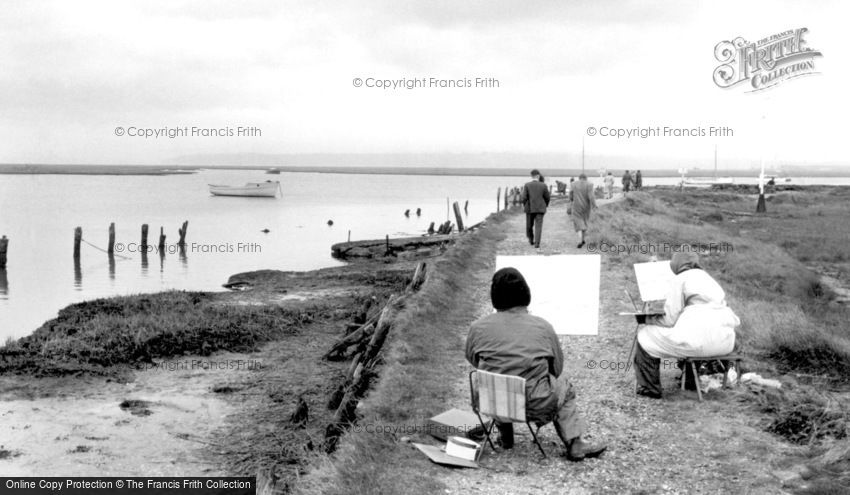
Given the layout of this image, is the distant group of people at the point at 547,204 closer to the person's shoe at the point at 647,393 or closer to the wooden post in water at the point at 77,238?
the person's shoe at the point at 647,393

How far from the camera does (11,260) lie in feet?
119

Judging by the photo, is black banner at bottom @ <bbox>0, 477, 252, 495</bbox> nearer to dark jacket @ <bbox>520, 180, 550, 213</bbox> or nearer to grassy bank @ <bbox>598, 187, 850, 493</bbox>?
grassy bank @ <bbox>598, 187, 850, 493</bbox>

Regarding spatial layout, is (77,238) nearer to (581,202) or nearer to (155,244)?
(155,244)

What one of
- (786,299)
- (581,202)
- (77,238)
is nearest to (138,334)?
(581,202)

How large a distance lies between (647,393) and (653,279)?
1134mm

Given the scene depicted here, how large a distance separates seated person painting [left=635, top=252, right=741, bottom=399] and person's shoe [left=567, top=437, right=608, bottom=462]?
156 cm

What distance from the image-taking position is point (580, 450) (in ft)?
20.2

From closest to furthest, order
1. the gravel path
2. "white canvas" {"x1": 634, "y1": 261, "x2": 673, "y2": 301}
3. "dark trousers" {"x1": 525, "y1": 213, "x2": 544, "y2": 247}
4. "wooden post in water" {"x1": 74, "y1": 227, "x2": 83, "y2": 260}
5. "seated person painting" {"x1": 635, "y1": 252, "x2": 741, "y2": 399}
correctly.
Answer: the gravel path
"seated person painting" {"x1": 635, "y1": 252, "x2": 741, "y2": 399}
"white canvas" {"x1": 634, "y1": 261, "x2": 673, "y2": 301}
"dark trousers" {"x1": 525, "y1": 213, "x2": 544, "y2": 247}
"wooden post in water" {"x1": 74, "y1": 227, "x2": 83, "y2": 260}

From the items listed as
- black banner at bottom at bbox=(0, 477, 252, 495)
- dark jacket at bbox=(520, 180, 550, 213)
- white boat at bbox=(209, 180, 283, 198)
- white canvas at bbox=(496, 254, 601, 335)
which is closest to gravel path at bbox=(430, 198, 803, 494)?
white canvas at bbox=(496, 254, 601, 335)

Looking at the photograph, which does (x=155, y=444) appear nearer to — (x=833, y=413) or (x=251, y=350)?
(x=251, y=350)

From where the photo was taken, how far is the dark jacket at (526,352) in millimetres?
6008

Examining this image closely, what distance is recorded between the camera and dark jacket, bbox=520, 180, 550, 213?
18.0 metres

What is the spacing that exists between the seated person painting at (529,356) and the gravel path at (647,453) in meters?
0.32

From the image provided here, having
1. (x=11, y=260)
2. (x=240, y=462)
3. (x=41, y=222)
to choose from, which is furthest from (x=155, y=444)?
(x=41, y=222)
